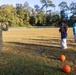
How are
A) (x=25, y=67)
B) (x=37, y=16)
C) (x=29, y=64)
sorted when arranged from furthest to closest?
(x=37, y=16) → (x=29, y=64) → (x=25, y=67)

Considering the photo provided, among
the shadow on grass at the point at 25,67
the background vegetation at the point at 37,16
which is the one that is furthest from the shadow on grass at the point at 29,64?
the background vegetation at the point at 37,16

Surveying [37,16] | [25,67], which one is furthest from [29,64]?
[37,16]

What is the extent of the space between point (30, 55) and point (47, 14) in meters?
100

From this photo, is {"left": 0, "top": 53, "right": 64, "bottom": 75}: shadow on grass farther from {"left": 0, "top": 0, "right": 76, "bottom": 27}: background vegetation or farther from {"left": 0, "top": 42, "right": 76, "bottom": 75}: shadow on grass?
{"left": 0, "top": 0, "right": 76, "bottom": 27}: background vegetation

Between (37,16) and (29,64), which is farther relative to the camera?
(37,16)

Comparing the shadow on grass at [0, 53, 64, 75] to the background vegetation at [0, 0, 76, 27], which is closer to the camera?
the shadow on grass at [0, 53, 64, 75]

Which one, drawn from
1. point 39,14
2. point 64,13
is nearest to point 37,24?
point 39,14

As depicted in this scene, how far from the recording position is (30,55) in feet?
37.0

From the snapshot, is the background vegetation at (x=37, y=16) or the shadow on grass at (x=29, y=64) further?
the background vegetation at (x=37, y=16)

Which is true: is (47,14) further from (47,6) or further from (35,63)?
(35,63)

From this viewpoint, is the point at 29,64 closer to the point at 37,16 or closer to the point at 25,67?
the point at 25,67

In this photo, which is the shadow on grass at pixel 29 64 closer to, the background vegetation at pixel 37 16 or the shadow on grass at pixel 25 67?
the shadow on grass at pixel 25 67

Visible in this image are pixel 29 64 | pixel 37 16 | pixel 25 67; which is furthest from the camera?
pixel 37 16

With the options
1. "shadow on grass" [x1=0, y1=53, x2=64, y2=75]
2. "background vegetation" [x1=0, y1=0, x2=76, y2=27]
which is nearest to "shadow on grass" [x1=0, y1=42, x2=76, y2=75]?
"shadow on grass" [x1=0, y1=53, x2=64, y2=75]
